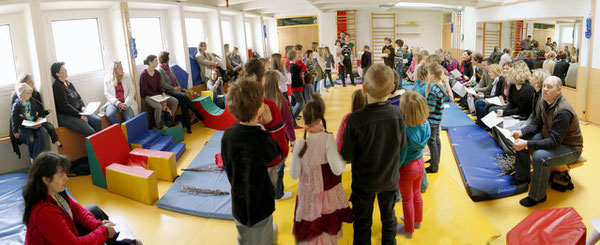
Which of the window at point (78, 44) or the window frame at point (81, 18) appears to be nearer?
the window frame at point (81, 18)

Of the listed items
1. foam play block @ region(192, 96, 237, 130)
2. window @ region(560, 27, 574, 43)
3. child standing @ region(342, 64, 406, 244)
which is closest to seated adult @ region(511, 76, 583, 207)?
child standing @ region(342, 64, 406, 244)

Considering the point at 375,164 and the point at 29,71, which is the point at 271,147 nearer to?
the point at 375,164

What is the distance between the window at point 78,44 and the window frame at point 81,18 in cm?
5

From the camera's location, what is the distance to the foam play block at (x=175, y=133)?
616 centimetres

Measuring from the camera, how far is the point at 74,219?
257 cm

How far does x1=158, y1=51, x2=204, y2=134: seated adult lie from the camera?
6695 mm

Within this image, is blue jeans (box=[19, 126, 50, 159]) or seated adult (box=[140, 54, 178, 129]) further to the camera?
seated adult (box=[140, 54, 178, 129])

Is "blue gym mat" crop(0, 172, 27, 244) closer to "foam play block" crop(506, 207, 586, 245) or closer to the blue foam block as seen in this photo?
the blue foam block

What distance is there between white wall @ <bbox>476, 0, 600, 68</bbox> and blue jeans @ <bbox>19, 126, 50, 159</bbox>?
27.2ft

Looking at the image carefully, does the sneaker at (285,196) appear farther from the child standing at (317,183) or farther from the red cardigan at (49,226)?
the red cardigan at (49,226)

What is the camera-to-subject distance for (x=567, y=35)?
783cm

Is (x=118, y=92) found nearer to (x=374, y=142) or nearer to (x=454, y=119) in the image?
(x=374, y=142)

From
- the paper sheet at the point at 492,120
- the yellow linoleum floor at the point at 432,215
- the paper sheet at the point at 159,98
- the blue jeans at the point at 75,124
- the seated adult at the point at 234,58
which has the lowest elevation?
the yellow linoleum floor at the point at 432,215

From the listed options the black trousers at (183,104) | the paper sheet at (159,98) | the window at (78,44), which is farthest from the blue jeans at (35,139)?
the black trousers at (183,104)
